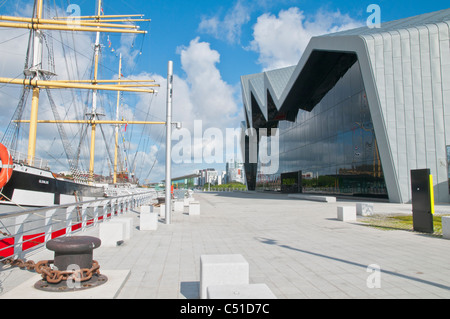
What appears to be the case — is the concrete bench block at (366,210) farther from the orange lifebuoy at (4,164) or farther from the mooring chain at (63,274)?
the orange lifebuoy at (4,164)

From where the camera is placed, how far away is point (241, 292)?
10.6 feet

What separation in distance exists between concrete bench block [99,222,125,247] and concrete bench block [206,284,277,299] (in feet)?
18.1

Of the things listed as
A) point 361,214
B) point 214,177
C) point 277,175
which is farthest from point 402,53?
point 214,177

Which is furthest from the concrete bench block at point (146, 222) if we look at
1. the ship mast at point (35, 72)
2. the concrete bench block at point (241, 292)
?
the ship mast at point (35, 72)

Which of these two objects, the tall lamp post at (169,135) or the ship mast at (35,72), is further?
the ship mast at (35,72)

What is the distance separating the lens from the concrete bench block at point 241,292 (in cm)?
312

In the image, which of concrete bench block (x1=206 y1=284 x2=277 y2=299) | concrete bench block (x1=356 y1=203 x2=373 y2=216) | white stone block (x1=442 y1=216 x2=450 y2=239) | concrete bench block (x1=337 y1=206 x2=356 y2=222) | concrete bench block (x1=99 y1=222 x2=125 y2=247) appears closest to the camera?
concrete bench block (x1=206 y1=284 x2=277 y2=299)

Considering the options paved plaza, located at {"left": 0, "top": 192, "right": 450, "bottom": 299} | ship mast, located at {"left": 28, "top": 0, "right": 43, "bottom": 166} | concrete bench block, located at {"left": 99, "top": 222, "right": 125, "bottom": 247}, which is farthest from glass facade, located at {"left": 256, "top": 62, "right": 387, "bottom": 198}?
ship mast, located at {"left": 28, "top": 0, "right": 43, "bottom": 166}

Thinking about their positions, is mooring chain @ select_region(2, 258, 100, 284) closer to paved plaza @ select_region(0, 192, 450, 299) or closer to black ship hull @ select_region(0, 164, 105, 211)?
paved plaza @ select_region(0, 192, 450, 299)

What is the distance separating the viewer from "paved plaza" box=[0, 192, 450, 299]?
4.77 m

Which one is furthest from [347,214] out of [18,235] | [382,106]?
[382,106]

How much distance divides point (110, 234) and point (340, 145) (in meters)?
27.7

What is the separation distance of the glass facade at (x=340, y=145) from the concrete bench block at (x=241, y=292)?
2454 centimetres

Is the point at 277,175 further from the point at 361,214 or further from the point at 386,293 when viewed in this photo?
the point at 386,293
